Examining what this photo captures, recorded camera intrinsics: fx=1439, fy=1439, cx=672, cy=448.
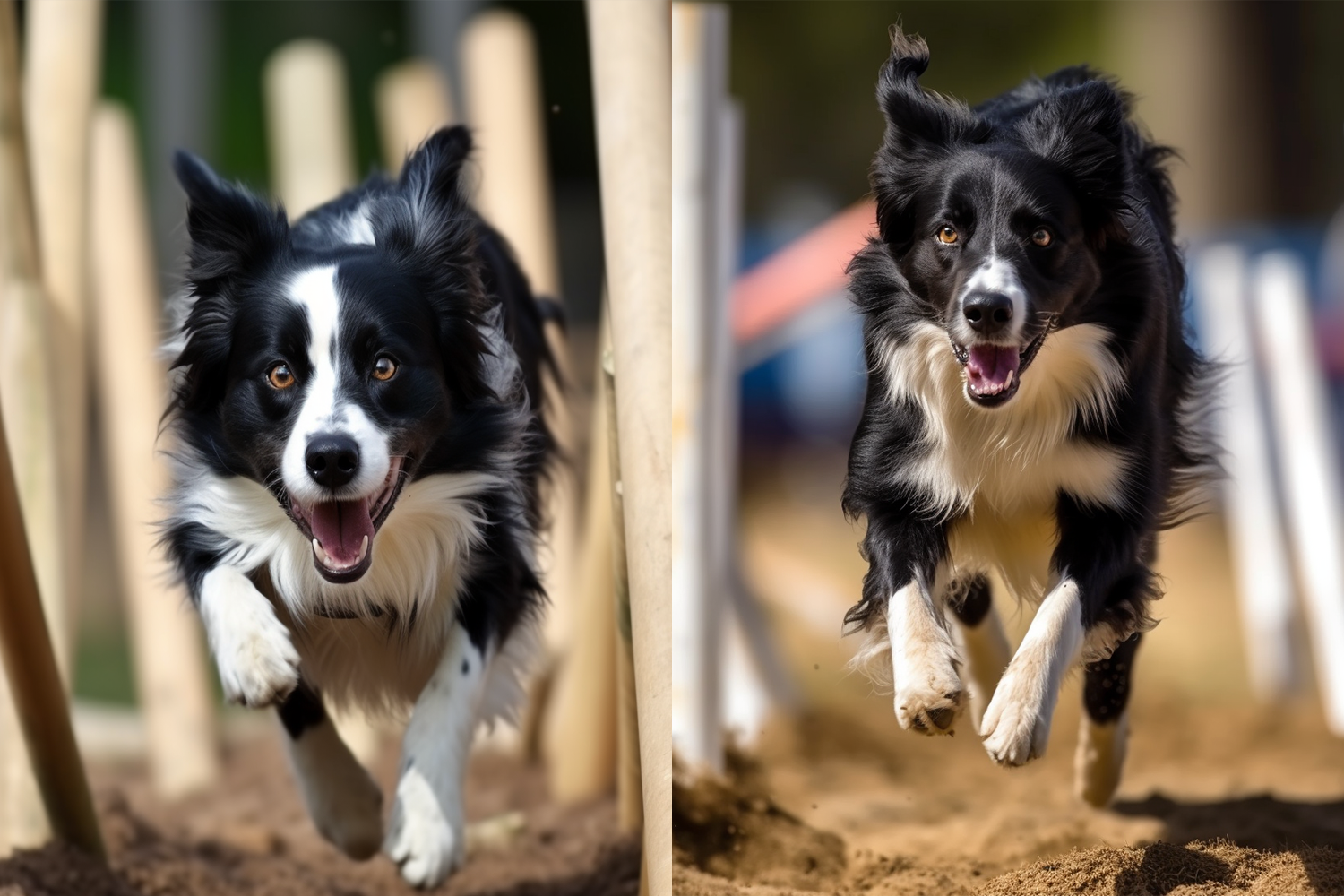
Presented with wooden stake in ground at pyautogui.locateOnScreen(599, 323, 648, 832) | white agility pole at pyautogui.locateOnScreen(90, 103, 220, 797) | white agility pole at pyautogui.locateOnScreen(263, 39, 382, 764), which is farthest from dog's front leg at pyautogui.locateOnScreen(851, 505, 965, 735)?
white agility pole at pyautogui.locateOnScreen(90, 103, 220, 797)

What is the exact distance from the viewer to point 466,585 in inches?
153

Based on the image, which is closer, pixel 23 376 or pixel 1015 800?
pixel 23 376

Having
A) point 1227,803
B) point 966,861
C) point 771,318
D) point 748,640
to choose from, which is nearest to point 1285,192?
point 771,318

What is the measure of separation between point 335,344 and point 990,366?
1516 mm

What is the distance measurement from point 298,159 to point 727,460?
8.45 feet

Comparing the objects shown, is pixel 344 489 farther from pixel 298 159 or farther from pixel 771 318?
pixel 771 318

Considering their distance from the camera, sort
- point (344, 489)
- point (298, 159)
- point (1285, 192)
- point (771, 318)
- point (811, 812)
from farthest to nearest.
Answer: point (1285, 192)
point (771, 318)
point (298, 159)
point (811, 812)
point (344, 489)

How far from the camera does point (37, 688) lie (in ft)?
14.0

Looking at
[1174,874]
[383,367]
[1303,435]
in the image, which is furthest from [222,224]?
[1303,435]

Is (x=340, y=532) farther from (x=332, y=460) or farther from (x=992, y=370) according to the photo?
(x=992, y=370)

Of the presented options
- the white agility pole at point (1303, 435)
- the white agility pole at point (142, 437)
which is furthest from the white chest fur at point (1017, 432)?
the white agility pole at point (1303, 435)

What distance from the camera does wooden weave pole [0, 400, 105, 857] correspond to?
4.07 m

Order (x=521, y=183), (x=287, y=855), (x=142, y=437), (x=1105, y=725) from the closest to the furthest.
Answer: (x=1105, y=725) < (x=287, y=855) < (x=521, y=183) < (x=142, y=437)

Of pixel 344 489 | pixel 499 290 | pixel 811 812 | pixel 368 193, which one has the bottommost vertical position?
pixel 811 812
